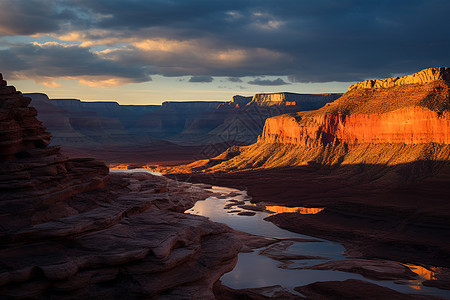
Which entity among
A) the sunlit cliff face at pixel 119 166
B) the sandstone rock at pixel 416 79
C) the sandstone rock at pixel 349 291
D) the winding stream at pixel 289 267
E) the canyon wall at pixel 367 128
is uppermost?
the sandstone rock at pixel 416 79

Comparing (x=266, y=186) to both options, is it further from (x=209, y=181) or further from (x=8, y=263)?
(x=8, y=263)

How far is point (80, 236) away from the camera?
752 inches

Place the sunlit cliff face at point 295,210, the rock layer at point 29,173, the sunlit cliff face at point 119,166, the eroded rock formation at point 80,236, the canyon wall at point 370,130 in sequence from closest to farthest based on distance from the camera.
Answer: the eroded rock formation at point 80,236
the rock layer at point 29,173
the sunlit cliff face at point 295,210
the canyon wall at point 370,130
the sunlit cliff face at point 119,166

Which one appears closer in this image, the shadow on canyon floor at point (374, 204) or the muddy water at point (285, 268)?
the muddy water at point (285, 268)

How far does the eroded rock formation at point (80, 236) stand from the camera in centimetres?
1720

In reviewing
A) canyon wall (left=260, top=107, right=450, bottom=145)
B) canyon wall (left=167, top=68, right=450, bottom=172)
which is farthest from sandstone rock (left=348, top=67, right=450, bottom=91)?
canyon wall (left=260, top=107, right=450, bottom=145)

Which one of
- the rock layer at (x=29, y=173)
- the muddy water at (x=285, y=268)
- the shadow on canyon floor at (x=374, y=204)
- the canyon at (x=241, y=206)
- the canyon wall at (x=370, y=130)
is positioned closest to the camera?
the canyon at (x=241, y=206)

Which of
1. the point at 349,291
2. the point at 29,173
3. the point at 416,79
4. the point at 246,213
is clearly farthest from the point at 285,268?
the point at 416,79

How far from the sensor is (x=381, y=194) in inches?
2261

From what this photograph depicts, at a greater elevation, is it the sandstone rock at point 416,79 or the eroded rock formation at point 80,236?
the sandstone rock at point 416,79

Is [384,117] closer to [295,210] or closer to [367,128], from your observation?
[367,128]

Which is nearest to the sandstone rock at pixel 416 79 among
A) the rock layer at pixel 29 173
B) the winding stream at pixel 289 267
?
the winding stream at pixel 289 267

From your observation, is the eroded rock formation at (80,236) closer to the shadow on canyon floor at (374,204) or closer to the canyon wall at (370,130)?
the shadow on canyon floor at (374,204)

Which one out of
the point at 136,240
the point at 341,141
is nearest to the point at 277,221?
the point at 136,240
